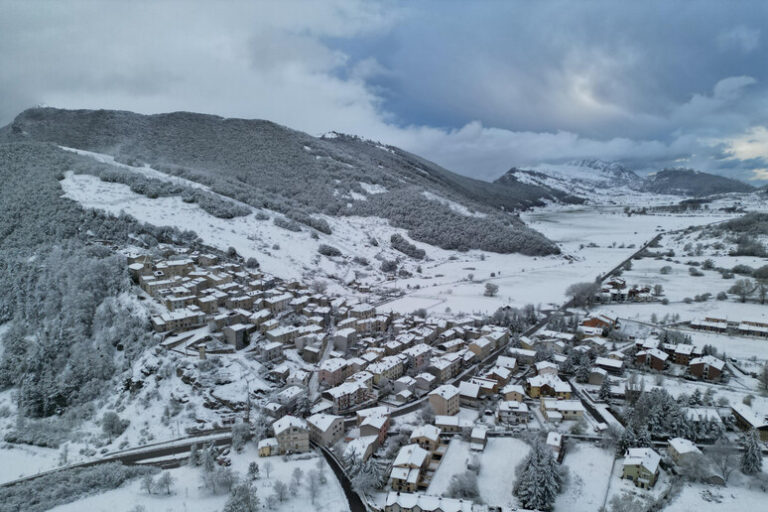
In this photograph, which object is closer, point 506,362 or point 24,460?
point 24,460

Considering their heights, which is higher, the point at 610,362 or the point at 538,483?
the point at 610,362

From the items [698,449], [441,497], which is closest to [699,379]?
[698,449]

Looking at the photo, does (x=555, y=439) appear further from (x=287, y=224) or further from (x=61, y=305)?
(x=287, y=224)

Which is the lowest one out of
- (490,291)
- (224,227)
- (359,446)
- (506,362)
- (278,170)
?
(359,446)

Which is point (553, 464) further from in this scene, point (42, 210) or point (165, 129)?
point (165, 129)

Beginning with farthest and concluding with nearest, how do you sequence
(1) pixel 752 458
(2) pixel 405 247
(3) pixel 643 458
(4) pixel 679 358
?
(2) pixel 405 247
(4) pixel 679 358
(3) pixel 643 458
(1) pixel 752 458

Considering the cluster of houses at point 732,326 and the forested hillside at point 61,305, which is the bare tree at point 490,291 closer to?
the cluster of houses at point 732,326

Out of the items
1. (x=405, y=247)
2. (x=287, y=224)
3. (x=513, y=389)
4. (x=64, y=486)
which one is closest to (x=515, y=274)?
(x=405, y=247)

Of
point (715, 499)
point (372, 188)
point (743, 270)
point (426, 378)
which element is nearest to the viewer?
point (715, 499)
